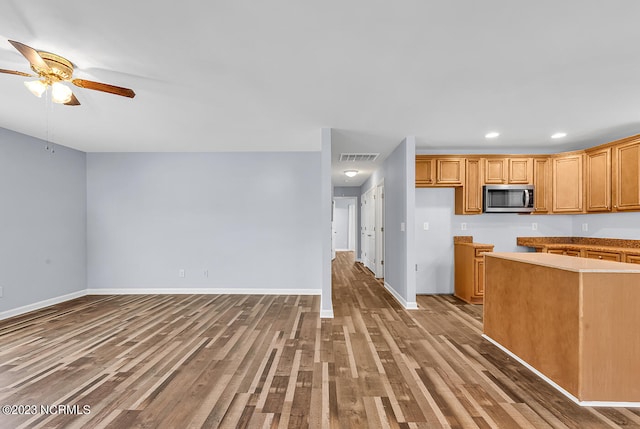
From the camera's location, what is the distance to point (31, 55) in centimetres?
188

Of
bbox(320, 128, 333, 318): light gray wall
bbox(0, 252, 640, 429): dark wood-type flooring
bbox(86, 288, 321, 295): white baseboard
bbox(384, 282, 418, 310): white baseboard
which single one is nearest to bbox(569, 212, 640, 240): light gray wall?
bbox(0, 252, 640, 429): dark wood-type flooring

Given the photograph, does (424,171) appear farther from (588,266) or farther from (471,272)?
(588,266)

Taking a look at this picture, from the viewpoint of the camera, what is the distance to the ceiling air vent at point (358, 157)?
17.9 ft

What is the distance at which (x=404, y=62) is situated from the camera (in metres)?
2.29

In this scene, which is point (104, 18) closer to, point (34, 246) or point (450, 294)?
point (34, 246)

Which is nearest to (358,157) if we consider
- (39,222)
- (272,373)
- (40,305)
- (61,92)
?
(272,373)

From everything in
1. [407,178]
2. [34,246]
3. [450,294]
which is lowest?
[450,294]

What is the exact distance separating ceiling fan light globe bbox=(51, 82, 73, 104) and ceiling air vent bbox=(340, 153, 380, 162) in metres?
3.95

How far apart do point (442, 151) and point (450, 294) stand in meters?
2.50

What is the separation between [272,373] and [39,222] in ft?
14.4

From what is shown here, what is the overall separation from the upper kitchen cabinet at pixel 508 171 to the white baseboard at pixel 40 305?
712cm

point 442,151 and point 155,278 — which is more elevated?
point 442,151

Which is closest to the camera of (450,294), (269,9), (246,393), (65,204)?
(269,9)

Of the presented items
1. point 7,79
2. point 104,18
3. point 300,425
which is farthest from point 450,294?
point 7,79
